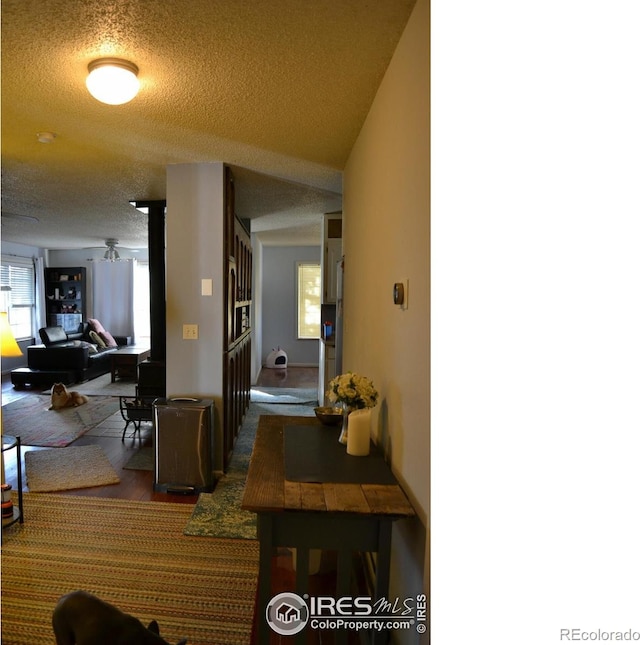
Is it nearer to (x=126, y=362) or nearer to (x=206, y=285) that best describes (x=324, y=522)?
(x=206, y=285)

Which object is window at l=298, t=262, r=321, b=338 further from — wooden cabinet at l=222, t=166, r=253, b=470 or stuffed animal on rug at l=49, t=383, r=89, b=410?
stuffed animal on rug at l=49, t=383, r=89, b=410

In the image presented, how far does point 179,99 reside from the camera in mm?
1996

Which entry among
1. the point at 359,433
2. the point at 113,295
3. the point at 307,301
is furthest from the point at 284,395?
the point at 113,295

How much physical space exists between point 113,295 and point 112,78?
314 inches

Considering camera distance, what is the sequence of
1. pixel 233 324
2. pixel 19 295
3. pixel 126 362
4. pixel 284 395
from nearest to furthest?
pixel 233 324
pixel 284 395
pixel 126 362
pixel 19 295

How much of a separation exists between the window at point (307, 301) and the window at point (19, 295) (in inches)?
204

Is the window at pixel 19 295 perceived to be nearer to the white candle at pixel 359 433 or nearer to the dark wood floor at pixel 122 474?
the dark wood floor at pixel 122 474

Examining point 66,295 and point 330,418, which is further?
point 66,295

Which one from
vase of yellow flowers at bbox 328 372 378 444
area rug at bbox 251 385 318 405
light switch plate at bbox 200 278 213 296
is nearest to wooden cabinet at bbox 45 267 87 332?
area rug at bbox 251 385 318 405

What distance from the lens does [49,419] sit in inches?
182

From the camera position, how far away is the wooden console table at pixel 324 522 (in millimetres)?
1211
